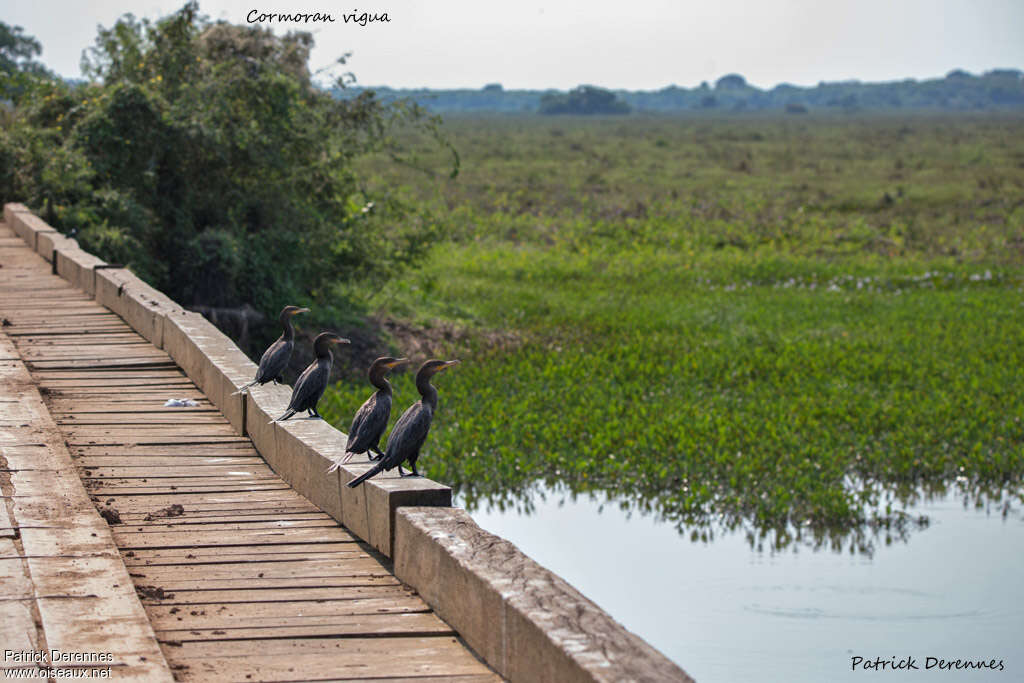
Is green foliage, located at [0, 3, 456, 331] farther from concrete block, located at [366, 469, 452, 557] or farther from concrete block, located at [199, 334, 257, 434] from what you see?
concrete block, located at [366, 469, 452, 557]

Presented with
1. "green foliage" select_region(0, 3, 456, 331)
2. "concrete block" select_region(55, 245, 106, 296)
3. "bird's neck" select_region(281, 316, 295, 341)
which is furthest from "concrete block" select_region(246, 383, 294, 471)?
"green foliage" select_region(0, 3, 456, 331)

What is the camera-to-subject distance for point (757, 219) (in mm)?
30391

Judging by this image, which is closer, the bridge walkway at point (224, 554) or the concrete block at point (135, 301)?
the bridge walkway at point (224, 554)

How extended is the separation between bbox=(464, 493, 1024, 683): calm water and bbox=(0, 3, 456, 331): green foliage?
20.9 ft

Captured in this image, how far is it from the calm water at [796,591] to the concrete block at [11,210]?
8.59 m

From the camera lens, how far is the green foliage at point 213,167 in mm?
14875

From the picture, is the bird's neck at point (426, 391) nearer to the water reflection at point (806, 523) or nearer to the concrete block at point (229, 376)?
the concrete block at point (229, 376)

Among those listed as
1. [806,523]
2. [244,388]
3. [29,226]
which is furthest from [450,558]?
[29,226]

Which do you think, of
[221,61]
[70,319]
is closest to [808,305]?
[221,61]

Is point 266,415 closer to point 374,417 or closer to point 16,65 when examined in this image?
point 374,417

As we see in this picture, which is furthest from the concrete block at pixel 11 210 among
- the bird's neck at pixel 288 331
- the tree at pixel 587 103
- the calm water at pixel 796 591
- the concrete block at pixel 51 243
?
the tree at pixel 587 103

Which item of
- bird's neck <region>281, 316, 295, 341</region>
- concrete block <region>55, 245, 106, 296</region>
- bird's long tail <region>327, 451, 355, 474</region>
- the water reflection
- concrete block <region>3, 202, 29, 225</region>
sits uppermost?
concrete block <region>3, 202, 29, 225</region>

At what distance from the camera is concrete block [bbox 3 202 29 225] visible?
1566 centimetres

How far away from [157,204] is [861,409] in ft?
30.4
